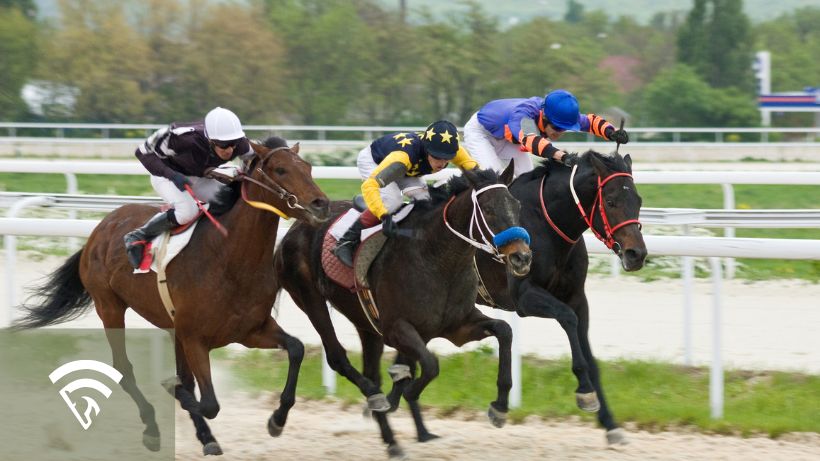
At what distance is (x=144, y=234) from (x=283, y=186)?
88 centimetres

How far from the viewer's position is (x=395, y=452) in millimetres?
5223

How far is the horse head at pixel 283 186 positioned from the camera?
15.7 ft

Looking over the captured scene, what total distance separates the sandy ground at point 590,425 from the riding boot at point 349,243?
87 centimetres

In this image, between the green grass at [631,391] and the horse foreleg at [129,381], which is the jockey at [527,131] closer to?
the green grass at [631,391]

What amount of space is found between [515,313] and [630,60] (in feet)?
165

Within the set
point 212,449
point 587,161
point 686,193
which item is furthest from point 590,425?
point 686,193

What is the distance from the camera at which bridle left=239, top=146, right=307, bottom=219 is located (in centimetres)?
484

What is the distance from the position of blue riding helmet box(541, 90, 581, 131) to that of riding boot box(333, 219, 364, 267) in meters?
1.15

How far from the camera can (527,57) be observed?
112ft

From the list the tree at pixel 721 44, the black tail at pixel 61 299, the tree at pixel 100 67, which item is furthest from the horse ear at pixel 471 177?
the tree at pixel 721 44

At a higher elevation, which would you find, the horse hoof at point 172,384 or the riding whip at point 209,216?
the riding whip at point 209,216

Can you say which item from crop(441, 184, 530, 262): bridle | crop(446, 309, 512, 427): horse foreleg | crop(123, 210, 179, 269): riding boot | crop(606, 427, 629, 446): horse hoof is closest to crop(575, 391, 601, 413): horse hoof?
crop(606, 427, 629, 446): horse hoof

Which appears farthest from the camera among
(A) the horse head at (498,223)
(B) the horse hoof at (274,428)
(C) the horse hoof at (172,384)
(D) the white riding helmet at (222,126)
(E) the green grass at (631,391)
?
(E) the green grass at (631,391)

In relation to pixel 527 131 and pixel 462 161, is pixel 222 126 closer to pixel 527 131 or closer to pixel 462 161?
pixel 462 161
